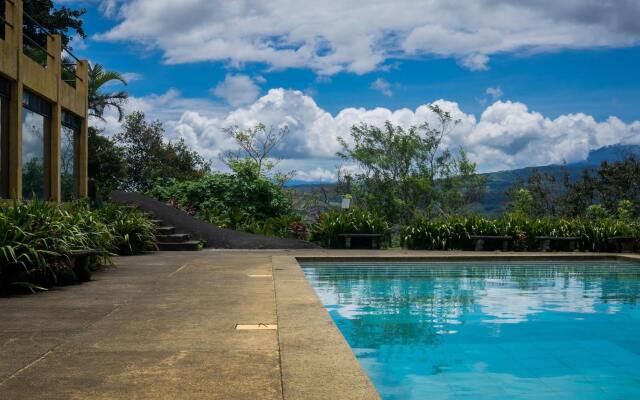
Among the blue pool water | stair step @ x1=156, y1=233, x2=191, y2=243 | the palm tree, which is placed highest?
the palm tree

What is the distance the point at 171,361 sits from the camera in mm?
3717

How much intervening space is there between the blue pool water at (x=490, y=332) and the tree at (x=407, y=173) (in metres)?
15.0

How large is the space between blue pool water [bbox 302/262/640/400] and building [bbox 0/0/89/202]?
5455 mm

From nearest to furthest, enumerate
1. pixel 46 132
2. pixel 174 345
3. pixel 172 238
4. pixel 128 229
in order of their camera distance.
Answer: pixel 174 345, pixel 128 229, pixel 46 132, pixel 172 238

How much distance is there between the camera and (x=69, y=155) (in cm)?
1642

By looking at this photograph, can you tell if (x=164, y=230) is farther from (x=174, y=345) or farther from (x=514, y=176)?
(x=514, y=176)

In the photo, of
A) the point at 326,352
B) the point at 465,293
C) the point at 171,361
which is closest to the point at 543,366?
the point at 326,352

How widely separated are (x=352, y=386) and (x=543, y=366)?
2.36 m

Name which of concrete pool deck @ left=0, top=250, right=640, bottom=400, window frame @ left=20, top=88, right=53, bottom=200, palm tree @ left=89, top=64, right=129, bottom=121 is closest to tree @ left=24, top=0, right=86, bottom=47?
palm tree @ left=89, top=64, right=129, bottom=121

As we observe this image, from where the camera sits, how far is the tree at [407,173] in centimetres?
2611

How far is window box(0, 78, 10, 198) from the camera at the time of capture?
11.6 metres

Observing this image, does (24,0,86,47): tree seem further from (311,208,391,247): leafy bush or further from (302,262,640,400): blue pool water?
(302,262,640,400): blue pool water

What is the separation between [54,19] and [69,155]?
49.6 ft

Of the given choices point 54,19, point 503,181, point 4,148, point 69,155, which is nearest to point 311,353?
point 4,148
